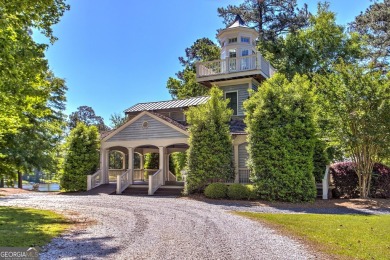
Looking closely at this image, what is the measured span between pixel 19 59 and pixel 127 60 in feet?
73.1

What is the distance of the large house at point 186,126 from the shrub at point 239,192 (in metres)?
2.44

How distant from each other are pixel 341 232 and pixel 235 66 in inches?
589

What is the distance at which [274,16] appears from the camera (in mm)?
33656

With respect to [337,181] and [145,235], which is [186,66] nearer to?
[337,181]

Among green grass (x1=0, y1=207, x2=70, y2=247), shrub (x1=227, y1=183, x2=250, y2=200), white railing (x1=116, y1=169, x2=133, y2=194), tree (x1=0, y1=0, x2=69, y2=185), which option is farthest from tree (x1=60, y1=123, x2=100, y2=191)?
shrub (x1=227, y1=183, x2=250, y2=200)

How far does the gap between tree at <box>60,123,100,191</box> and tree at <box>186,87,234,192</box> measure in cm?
702

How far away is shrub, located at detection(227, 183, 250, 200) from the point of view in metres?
15.9

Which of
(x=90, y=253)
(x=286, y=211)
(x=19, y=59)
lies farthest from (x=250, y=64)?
(x=90, y=253)

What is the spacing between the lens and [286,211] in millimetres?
12695

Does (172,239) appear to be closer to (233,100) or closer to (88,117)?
(233,100)

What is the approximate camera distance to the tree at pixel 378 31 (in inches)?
1160

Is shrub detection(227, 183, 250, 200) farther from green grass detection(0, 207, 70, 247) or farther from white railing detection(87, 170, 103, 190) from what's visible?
white railing detection(87, 170, 103, 190)

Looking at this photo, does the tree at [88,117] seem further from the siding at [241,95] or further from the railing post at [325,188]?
the railing post at [325,188]

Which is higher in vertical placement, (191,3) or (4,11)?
(191,3)
